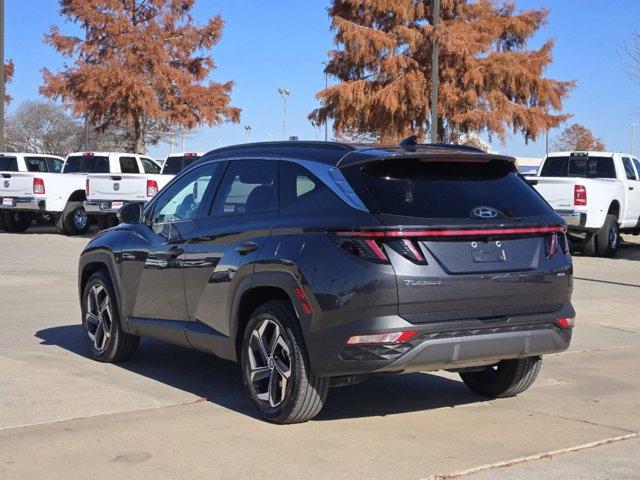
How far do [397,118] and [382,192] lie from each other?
1132 inches

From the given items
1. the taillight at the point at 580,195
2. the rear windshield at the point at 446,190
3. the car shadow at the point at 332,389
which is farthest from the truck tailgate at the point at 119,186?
the rear windshield at the point at 446,190

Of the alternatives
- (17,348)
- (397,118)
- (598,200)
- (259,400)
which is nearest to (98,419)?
(259,400)

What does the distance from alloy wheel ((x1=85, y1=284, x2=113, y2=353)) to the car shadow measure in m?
0.27

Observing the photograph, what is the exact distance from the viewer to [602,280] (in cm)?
1603

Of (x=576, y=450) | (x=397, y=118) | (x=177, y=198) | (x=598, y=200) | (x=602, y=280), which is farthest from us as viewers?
(x=397, y=118)

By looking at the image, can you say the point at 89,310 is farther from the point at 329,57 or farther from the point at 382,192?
the point at 329,57

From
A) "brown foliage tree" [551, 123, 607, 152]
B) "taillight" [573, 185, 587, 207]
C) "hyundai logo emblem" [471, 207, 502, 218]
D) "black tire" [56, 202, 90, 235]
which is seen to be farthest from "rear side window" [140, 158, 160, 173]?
"brown foliage tree" [551, 123, 607, 152]

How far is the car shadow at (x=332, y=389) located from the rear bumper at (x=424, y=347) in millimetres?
885

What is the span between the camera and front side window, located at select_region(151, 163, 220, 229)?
740 cm

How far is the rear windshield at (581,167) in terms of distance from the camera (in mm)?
21312

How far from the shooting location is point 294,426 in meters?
6.24

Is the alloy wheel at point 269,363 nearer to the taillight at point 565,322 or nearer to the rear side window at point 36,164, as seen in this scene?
the taillight at point 565,322

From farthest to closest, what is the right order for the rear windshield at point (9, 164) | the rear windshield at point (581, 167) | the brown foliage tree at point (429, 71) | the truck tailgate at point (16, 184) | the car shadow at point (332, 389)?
1. the brown foliage tree at point (429, 71)
2. the rear windshield at point (9, 164)
3. the truck tailgate at point (16, 184)
4. the rear windshield at point (581, 167)
5. the car shadow at point (332, 389)

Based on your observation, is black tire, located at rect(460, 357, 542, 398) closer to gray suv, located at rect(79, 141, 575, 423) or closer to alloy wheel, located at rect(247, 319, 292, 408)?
gray suv, located at rect(79, 141, 575, 423)
